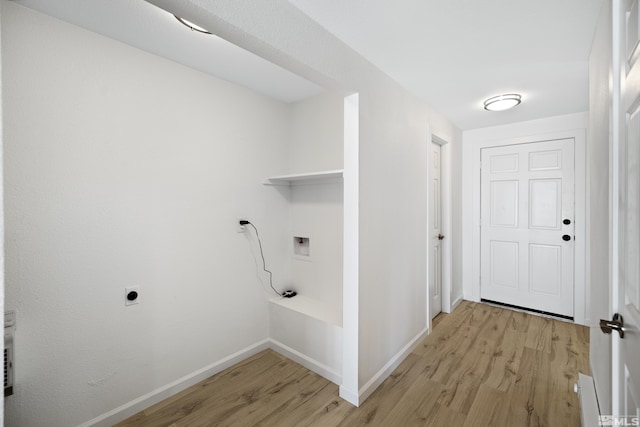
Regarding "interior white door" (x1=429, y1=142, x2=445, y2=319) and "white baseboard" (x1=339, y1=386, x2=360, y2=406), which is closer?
"white baseboard" (x1=339, y1=386, x2=360, y2=406)

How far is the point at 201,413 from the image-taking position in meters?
1.85

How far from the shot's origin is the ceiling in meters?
1.48

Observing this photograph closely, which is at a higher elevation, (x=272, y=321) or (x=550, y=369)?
(x=272, y=321)

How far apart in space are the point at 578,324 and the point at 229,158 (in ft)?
13.4

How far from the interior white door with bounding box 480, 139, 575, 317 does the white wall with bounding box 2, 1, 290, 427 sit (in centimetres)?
313

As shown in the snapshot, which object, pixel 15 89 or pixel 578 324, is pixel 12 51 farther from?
pixel 578 324

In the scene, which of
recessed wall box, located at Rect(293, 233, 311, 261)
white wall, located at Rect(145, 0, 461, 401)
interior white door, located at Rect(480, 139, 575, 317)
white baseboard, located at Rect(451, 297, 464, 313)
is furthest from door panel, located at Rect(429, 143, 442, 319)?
recessed wall box, located at Rect(293, 233, 311, 261)

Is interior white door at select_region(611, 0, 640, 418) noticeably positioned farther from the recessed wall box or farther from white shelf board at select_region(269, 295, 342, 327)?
the recessed wall box

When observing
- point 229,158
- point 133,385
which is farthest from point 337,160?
point 133,385

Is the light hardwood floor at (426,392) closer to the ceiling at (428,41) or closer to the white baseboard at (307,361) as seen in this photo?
the white baseboard at (307,361)

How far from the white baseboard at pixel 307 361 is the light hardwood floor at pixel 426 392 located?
0.17 ft

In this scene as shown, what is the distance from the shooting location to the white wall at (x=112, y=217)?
4.90ft

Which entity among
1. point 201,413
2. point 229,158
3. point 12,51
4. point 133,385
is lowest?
point 201,413

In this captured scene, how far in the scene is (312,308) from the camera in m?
2.52
